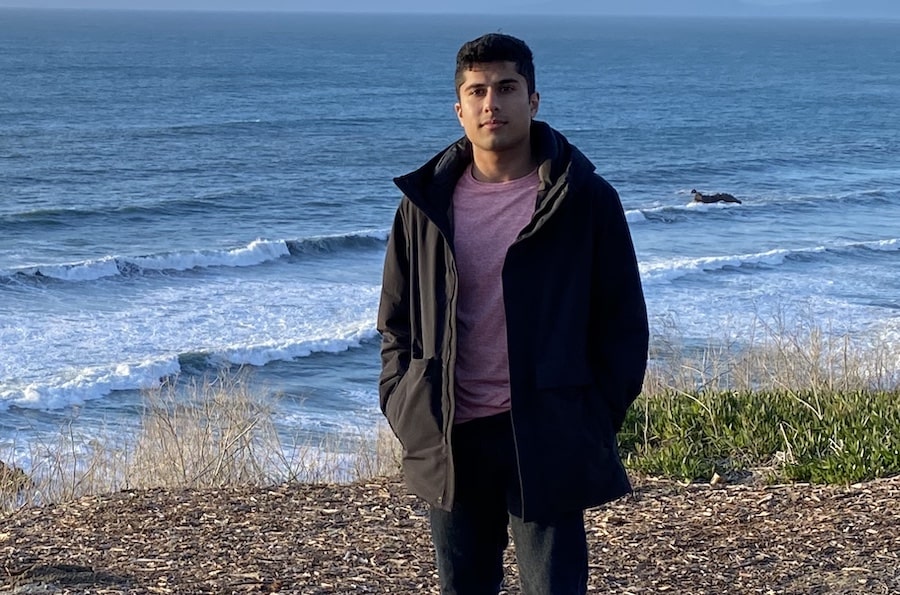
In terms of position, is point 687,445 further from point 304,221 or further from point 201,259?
point 304,221

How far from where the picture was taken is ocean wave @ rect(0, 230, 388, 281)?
2341 centimetres

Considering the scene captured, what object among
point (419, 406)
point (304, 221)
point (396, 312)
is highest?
point (396, 312)

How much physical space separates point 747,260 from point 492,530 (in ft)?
72.2

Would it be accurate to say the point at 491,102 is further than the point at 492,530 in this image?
No

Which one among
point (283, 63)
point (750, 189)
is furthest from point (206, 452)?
point (283, 63)

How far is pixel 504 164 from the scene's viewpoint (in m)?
3.17

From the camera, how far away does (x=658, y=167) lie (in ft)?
136

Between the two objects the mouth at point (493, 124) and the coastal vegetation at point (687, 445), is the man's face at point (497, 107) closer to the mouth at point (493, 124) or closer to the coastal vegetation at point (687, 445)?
the mouth at point (493, 124)

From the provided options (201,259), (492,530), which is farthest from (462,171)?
(201,259)

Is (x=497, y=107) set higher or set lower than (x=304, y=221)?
higher

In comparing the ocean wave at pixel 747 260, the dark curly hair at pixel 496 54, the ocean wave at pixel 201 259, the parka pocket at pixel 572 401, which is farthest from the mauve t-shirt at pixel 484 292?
the ocean wave at pixel 201 259

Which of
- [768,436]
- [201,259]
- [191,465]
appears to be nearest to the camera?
[768,436]

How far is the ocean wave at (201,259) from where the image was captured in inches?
922

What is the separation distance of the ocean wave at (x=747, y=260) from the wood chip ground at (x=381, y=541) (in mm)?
17160
